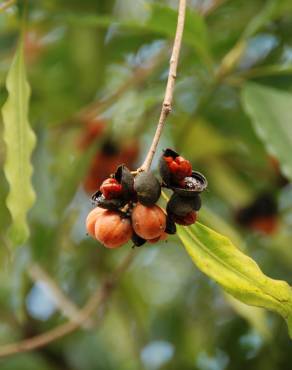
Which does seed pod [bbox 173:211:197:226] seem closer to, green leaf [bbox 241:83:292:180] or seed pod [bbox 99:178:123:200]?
seed pod [bbox 99:178:123:200]

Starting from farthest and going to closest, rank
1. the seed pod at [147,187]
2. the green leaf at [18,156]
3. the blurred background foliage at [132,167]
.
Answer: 1. the blurred background foliage at [132,167]
2. the green leaf at [18,156]
3. the seed pod at [147,187]

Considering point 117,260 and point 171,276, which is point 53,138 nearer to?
point 117,260

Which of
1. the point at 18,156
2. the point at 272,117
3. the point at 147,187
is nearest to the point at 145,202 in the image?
the point at 147,187

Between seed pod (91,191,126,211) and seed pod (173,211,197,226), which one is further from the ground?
seed pod (91,191,126,211)

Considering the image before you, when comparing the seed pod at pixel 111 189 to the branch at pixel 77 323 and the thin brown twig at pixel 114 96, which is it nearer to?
the branch at pixel 77 323

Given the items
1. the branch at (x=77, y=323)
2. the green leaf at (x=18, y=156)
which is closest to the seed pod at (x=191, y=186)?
the green leaf at (x=18, y=156)

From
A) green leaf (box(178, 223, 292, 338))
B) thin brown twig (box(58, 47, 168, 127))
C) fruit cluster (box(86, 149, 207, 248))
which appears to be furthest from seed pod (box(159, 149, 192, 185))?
thin brown twig (box(58, 47, 168, 127))
